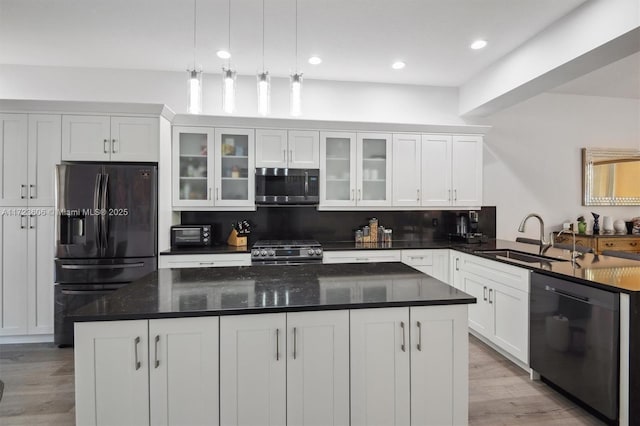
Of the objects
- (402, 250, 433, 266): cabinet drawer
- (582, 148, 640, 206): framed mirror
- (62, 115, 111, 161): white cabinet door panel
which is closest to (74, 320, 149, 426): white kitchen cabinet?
(62, 115, 111, 161): white cabinet door panel

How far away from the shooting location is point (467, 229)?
4137 millimetres

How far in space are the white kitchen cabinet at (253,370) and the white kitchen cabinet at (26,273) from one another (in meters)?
2.82

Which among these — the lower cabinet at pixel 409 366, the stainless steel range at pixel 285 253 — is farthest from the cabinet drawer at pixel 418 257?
the lower cabinet at pixel 409 366

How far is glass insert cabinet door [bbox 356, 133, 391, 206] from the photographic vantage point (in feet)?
12.9

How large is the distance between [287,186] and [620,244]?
437 centimetres

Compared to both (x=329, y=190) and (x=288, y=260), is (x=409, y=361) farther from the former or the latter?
(x=329, y=190)

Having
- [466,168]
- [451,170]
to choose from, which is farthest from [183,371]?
[466,168]

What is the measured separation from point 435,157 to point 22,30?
14.2ft

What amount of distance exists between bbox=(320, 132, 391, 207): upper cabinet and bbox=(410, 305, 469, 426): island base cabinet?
2.34 metres

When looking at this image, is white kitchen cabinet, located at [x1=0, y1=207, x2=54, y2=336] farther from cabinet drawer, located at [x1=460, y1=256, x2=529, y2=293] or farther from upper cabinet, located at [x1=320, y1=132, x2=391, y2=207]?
cabinet drawer, located at [x1=460, y1=256, x2=529, y2=293]

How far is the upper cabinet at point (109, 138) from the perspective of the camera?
321 cm

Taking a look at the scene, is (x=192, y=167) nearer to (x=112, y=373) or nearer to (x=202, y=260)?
(x=202, y=260)

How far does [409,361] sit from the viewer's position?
165 cm

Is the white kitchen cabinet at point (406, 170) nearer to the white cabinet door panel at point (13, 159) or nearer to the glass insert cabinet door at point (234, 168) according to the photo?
the glass insert cabinet door at point (234, 168)
